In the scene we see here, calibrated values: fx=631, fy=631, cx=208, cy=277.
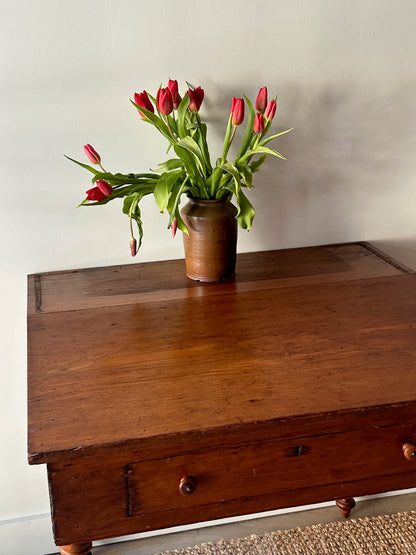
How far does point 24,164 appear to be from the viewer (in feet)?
4.28

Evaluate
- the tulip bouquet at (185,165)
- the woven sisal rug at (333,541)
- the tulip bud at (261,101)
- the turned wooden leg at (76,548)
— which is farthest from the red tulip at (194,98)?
the woven sisal rug at (333,541)

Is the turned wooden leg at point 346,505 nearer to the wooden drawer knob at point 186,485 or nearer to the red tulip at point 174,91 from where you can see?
the wooden drawer knob at point 186,485

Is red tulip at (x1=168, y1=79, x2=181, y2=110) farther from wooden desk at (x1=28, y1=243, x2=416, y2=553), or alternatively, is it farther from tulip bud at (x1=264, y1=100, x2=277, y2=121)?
wooden desk at (x1=28, y1=243, x2=416, y2=553)

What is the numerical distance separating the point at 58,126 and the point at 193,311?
480mm

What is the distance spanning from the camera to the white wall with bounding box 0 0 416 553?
4.11 feet

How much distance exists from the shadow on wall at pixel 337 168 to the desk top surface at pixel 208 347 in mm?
123

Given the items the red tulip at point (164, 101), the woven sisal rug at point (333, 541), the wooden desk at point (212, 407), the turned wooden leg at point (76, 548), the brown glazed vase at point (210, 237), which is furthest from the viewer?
the woven sisal rug at point (333, 541)

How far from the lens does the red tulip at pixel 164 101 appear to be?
113cm

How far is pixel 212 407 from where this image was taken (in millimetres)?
896

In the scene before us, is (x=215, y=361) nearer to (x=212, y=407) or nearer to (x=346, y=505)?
(x=212, y=407)

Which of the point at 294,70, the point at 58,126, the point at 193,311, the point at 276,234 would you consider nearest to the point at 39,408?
the point at 193,311

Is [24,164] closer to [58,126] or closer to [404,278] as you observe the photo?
[58,126]

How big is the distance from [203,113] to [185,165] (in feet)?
0.65

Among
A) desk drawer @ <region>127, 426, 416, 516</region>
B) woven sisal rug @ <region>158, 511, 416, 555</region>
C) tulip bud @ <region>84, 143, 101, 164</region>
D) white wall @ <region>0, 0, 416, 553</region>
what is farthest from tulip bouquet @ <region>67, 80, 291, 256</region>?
woven sisal rug @ <region>158, 511, 416, 555</region>
